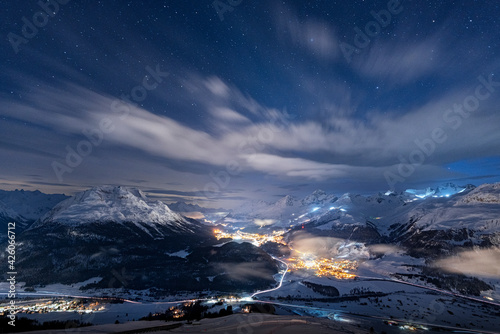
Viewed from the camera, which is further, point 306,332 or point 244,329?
point 244,329

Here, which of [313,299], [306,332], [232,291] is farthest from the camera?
[232,291]

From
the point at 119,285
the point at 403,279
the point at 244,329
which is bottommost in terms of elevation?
the point at 403,279

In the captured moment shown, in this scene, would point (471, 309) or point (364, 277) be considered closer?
point (471, 309)

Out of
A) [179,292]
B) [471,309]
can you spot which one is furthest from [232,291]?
[471,309]

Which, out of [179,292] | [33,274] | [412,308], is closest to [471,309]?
[412,308]

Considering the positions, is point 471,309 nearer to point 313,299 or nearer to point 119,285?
point 313,299

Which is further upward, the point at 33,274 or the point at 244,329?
the point at 244,329

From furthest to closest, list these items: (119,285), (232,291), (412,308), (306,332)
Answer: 1. (119,285)
2. (232,291)
3. (412,308)
4. (306,332)

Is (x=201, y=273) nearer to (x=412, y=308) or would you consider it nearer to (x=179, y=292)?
(x=179, y=292)

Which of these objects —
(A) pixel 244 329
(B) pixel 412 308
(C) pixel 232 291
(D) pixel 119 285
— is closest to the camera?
(A) pixel 244 329
